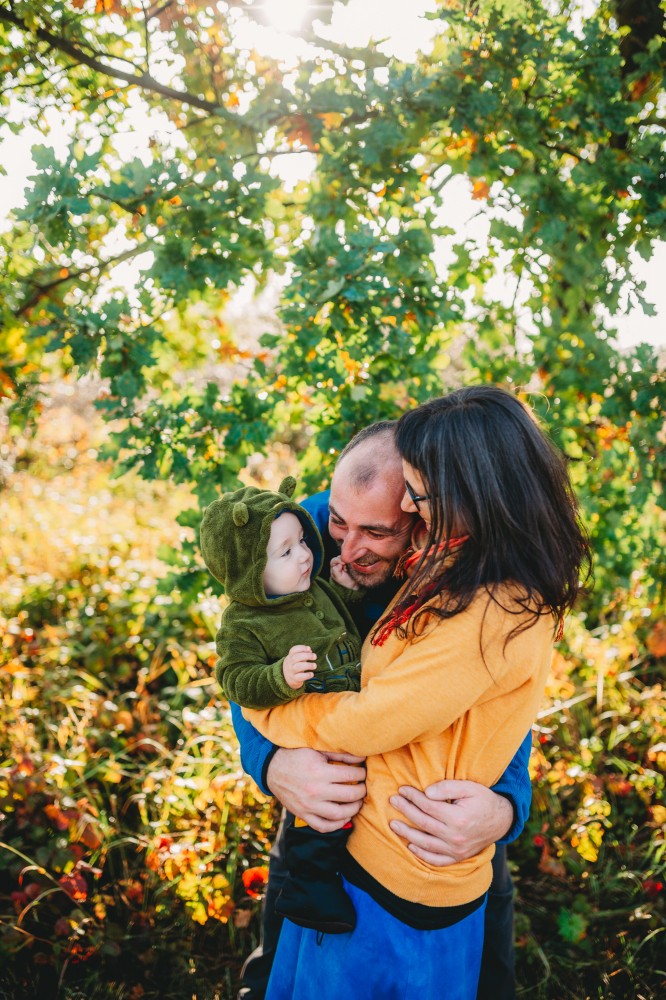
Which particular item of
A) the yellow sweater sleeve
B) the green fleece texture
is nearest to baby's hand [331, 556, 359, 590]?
the green fleece texture

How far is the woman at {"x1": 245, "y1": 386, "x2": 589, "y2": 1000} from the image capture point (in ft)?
4.79

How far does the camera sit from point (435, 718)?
1438 millimetres

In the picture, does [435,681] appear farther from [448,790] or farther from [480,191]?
[480,191]

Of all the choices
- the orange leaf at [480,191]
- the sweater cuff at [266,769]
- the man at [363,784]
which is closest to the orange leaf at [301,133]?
the orange leaf at [480,191]

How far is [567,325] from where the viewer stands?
2.96 meters

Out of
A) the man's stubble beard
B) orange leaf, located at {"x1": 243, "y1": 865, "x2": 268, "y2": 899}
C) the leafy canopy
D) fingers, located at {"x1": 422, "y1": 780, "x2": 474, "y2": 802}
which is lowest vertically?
orange leaf, located at {"x1": 243, "y1": 865, "x2": 268, "y2": 899}

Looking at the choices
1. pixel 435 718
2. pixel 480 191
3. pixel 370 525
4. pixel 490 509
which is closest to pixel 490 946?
pixel 435 718

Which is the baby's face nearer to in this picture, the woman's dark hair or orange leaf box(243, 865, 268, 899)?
the woman's dark hair

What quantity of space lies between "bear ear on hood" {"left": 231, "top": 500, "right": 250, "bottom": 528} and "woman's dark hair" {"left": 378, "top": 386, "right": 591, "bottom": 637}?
1.59ft

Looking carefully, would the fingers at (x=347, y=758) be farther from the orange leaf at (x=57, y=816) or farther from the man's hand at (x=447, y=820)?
the orange leaf at (x=57, y=816)

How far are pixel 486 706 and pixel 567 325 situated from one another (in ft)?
6.72

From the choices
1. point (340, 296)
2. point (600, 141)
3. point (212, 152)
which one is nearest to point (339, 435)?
point (340, 296)


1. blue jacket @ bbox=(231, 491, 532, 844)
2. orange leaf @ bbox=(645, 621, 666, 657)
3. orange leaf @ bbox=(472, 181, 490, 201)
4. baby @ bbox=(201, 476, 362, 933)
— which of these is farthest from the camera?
orange leaf @ bbox=(645, 621, 666, 657)

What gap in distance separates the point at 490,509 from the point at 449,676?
1.29 ft
